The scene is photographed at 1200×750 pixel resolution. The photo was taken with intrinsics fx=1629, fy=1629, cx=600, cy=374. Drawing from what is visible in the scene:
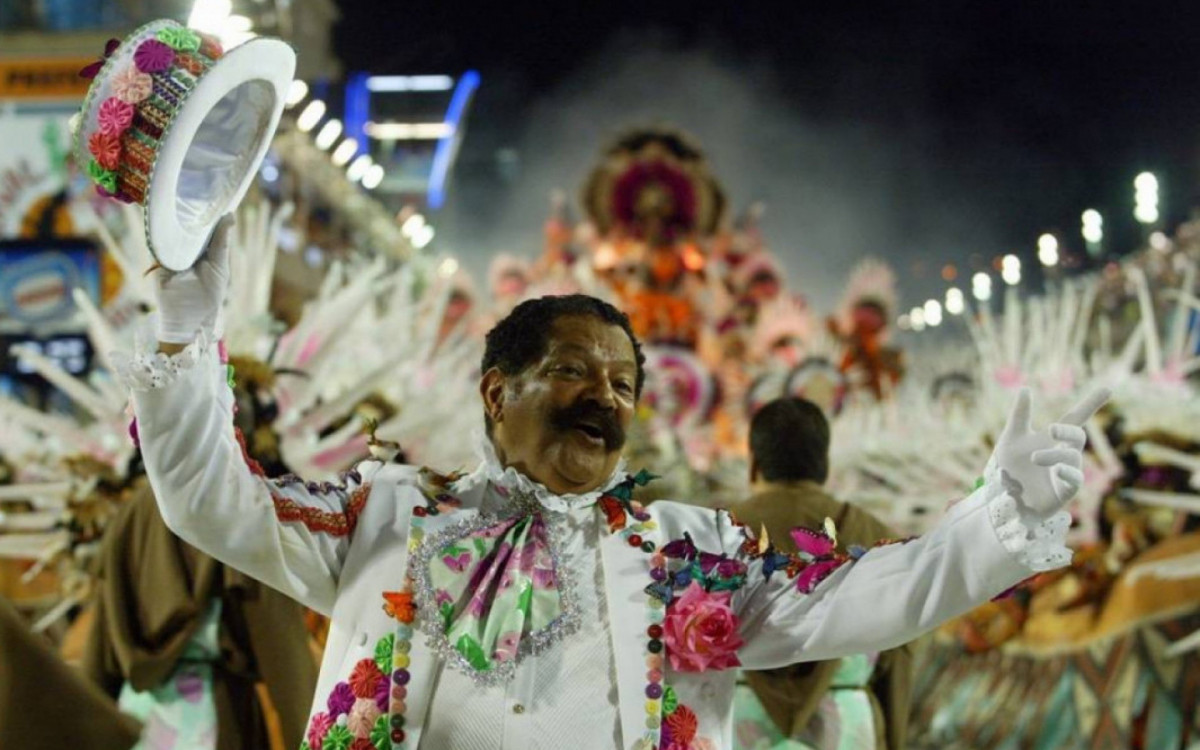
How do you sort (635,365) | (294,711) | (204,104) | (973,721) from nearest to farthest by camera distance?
(204,104) → (635,365) → (294,711) → (973,721)

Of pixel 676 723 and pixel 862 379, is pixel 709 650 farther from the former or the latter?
pixel 862 379

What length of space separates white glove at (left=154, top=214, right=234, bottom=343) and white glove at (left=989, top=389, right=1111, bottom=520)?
130cm

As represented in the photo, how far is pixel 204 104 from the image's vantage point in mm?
2600

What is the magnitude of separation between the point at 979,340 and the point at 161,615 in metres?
8.10

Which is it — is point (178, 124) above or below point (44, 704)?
above

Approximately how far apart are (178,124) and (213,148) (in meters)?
0.21

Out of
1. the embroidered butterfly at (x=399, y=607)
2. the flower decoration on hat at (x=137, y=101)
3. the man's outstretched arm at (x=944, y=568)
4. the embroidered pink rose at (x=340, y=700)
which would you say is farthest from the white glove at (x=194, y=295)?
the man's outstretched arm at (x=944, y=568)

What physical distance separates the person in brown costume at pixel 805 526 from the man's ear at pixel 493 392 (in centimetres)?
169

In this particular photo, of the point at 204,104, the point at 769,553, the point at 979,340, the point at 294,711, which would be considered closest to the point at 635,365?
the point at 769,553

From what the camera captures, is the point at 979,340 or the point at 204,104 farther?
the point at 979,340

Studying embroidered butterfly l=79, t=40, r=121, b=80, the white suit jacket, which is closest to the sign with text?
embroidered butterfly l=79, t=40, r=121, b=80

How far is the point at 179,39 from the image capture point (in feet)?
8.69

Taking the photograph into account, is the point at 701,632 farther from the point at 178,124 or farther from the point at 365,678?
the point at 178,124

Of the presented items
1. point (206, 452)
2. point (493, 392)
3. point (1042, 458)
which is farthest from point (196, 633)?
point (1042, 458)
